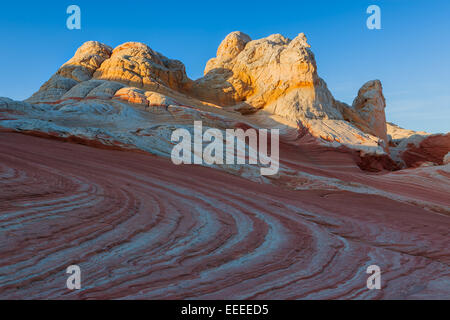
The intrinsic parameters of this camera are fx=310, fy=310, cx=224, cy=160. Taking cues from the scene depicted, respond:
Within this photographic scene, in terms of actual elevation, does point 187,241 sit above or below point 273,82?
below

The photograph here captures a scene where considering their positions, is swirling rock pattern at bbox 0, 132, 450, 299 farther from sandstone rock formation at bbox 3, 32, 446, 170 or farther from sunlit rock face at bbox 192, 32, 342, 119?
sunlit rock face at bbox 192, 32, 342, 119

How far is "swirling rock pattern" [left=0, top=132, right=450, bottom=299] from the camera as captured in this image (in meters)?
1.68

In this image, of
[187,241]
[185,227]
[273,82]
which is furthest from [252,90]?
[187,241]

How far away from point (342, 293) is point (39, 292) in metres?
1.58

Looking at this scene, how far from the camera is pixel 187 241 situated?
7.54ft

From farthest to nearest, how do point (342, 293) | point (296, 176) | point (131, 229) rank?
point (296, 176) → point (131, 229) → point (342, 293)

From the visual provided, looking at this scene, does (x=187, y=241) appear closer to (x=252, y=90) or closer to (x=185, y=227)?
(x=185, y=227)

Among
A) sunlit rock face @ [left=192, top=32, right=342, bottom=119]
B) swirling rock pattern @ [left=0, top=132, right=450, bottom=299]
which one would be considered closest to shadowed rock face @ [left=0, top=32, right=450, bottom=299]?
swirling rock pattern @ [left=0, top=132, right=450, bottom=299]

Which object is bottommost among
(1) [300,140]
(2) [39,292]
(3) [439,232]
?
(3) [439,232]

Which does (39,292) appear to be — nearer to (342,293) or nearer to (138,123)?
(342,293)

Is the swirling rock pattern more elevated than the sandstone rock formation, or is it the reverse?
the sandstone rock formation

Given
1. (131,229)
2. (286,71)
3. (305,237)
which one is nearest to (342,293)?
(305,237)
